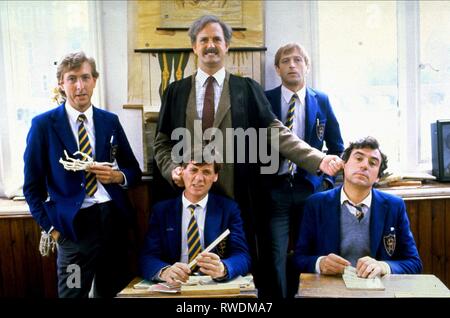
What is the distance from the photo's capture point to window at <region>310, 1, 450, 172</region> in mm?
2904

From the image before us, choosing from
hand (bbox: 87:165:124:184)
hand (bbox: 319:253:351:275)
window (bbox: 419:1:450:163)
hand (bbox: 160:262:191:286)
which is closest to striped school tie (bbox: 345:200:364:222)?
hand (bbox: 319:253:351:275)

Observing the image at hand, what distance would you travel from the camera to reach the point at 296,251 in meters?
2.06

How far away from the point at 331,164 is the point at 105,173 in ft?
3.22

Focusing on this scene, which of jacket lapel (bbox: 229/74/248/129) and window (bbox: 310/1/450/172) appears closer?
jacket lapel (bbox: 229/74/248/129)

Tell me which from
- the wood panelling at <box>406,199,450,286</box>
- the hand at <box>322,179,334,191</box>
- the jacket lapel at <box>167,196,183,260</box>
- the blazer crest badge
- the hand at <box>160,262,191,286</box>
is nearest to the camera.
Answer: the hand at <box>160,262,191,286</box>

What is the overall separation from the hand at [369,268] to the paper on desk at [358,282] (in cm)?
2

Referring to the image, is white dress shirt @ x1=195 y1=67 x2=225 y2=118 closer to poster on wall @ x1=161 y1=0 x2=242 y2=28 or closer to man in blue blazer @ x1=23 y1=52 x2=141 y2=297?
man in blue blazer @ x1=23 y1=52 x2=141 y2=297

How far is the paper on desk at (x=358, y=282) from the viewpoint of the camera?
1697mm

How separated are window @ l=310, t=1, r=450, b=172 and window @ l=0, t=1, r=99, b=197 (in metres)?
1.34

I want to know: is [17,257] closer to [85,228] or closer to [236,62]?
[85,228]

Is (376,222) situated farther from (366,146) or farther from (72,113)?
(72,113)
